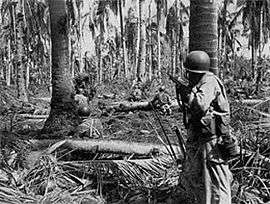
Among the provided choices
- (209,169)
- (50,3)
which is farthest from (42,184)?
(50,3)

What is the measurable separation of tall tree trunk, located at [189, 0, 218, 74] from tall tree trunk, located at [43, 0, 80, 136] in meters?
4.00

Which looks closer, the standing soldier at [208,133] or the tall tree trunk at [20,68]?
the standing soldier at [208,133]

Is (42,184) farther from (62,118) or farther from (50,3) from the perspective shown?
(50,3)

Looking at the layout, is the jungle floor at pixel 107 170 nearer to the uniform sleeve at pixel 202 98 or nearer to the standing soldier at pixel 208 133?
the standing soldier at pixel 208 133

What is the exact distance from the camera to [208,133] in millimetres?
4453

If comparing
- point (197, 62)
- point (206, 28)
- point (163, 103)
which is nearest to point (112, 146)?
point (206, 28)

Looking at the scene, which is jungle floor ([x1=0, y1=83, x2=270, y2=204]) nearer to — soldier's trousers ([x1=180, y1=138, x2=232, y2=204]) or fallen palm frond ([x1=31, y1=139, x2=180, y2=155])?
fallen palm frond ([x1=31, y1=139, x2=180, y2=155])

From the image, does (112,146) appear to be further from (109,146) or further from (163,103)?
(163,103)

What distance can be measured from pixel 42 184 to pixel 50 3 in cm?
455

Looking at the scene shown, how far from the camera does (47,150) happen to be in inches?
257

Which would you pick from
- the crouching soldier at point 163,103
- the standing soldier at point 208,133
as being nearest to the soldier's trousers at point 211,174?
the standing soldier at point 208,133

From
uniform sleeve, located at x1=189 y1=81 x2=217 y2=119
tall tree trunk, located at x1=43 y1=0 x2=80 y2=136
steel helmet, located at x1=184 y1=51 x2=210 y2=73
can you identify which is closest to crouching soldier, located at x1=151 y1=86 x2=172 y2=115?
tall tree trunk, located at x1=43 y1=0 x2=80 y2=136

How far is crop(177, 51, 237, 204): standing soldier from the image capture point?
437 centimetres

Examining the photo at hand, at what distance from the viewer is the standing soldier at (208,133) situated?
437cm
